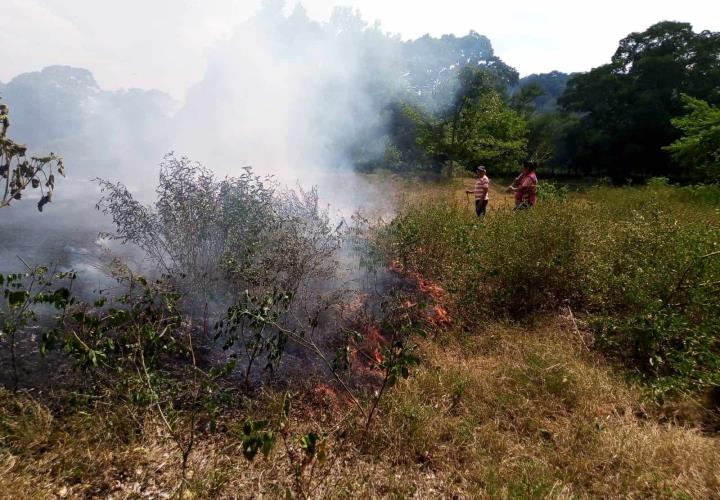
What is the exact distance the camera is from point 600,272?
12.2 feet

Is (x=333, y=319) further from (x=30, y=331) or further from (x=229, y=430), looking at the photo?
(x=30, y=331)

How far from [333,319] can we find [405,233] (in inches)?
60.9

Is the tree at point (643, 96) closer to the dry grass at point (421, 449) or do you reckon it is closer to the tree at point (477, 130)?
the tree at point (477, 130)

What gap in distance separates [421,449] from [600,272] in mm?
2536

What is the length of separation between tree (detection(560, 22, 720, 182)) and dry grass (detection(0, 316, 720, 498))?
20.6m

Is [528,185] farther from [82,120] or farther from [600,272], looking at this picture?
[82,120]

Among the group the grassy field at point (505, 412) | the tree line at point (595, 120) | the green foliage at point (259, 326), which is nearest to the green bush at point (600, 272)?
the grassy field at point (505, 412)

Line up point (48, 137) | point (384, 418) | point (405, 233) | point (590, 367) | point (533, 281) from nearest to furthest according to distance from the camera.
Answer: point (384, 418), point (590, 367), point (533, 281), point (405, 233), point (48, 137)

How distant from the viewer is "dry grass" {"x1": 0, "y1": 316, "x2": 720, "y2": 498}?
6.43 ft

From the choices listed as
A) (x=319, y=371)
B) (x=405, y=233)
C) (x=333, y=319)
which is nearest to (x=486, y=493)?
(x=319, y=371)

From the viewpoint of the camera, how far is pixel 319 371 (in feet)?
9.75

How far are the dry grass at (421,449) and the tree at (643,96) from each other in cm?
2064

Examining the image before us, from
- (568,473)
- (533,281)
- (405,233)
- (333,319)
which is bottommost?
(568,473)

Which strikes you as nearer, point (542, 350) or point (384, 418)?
point (384, 418)
